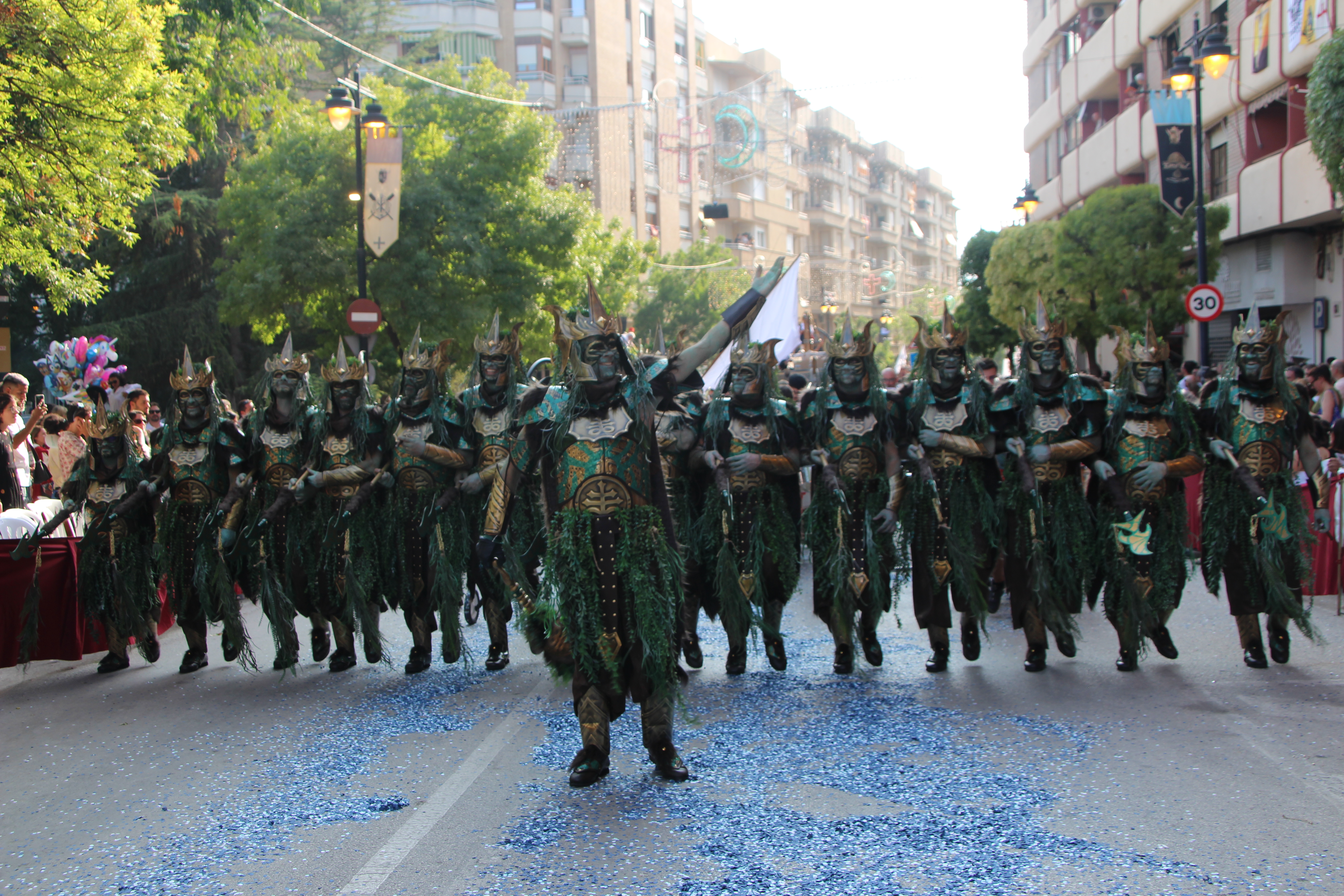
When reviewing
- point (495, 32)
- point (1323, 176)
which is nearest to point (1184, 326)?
point (1323, 176)

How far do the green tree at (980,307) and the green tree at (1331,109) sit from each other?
16802 mm

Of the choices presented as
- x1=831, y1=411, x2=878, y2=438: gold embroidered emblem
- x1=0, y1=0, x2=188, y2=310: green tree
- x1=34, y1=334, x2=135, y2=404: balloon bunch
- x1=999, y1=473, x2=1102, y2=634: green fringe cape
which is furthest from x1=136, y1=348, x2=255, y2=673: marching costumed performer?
x1=34, y1=334, x2=135, y2=404: balloon bunch

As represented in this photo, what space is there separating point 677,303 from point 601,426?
4167 cm

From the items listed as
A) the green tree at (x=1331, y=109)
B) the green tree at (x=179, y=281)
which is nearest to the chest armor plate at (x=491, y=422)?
the green tree at (x=1331, y=109)

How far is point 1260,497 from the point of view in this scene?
716cm

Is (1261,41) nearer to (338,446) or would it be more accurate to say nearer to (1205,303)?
(1205,303)

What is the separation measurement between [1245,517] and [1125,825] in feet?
11.0

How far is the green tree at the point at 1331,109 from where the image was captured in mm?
12523

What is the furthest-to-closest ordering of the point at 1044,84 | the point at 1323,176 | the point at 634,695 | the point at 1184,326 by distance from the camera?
the point at 1044,84, the point at 1184,326, the point at 1323,176, the point at 634,695

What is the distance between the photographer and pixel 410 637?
9242 millimetres

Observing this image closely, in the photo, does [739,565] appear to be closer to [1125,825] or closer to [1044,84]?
[1125,825]

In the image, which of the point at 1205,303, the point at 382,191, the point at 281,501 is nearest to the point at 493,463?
the point at 281,501

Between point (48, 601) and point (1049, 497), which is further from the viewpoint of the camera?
point (48, 601)

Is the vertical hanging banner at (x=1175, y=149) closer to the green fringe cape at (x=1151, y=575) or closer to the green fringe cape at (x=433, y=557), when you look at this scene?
the green fringe cape at (x=1151, y=575)
